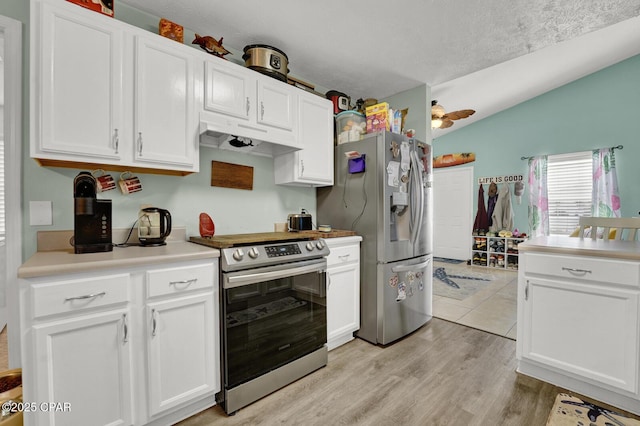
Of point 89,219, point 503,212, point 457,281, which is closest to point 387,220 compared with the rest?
point 89,219

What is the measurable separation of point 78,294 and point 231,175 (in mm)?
1310

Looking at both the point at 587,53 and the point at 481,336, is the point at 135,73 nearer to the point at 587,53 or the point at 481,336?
the point at 481,336

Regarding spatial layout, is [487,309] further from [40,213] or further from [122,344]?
[40,213]

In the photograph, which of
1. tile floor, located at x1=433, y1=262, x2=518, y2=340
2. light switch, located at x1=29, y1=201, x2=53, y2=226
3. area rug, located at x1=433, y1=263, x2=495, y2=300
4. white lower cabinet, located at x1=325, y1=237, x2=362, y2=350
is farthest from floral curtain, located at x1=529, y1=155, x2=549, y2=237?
light switch, located at x1=29, y1=201, x2=53, y2=226

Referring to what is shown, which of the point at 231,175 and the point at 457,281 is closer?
the point at 231,175

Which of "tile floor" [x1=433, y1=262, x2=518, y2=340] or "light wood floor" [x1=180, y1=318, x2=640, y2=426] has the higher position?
"tile floor" [x1=433, y1=262, x2=518, y2=340]

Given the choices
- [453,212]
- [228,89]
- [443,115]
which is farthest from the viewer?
[453,212]

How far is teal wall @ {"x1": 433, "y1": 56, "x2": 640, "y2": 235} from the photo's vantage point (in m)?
4.35

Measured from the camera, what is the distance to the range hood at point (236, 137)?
183cm

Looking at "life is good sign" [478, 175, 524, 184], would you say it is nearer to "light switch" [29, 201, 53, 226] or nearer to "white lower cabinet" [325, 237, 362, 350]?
"white lower cabinet" [325, 237, 362, 350]

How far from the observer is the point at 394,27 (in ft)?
6.85

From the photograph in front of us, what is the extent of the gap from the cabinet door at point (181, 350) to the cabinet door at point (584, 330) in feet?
6.80

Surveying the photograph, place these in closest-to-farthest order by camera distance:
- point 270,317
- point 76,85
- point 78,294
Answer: point 78,294
point 76,85
point 270,317

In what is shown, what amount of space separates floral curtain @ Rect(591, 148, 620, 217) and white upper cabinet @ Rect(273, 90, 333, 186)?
190 inches
